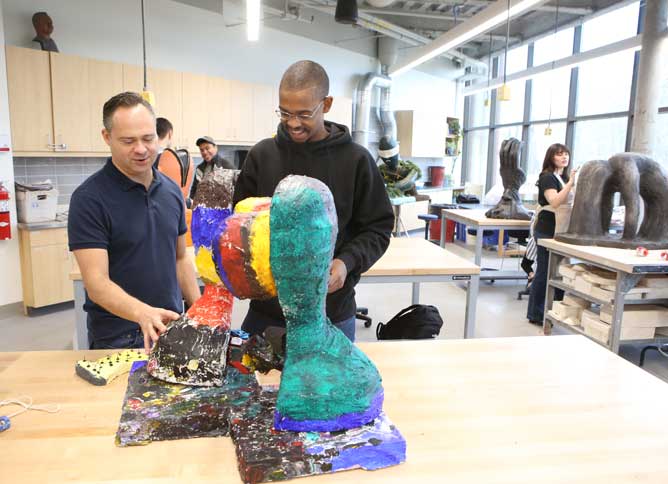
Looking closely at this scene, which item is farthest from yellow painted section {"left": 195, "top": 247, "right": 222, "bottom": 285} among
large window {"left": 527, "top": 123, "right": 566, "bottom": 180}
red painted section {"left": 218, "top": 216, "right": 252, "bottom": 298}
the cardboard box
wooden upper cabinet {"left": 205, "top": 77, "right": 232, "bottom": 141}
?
large window {"left": 527, "top": 123, "right": 566, "bottom": 180}

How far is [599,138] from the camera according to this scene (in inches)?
253

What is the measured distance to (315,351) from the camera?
1.02m

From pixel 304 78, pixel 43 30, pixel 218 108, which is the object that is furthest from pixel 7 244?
pixel 304 78

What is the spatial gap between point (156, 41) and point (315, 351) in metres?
5.36

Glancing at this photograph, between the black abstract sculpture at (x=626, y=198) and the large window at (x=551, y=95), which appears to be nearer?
the black abstract sculpture at (x=626, y=198)

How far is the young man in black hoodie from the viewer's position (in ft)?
4.66

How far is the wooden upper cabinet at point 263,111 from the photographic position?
6.05 metres

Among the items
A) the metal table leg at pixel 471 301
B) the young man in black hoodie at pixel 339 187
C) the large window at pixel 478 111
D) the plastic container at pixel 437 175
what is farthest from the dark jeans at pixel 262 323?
the large window at pixel 478 111

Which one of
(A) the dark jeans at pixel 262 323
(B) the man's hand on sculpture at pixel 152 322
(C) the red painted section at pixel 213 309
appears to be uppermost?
(C) the red painted section at pixel 213 309

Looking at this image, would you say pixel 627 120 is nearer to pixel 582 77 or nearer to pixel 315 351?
pixel 582 77

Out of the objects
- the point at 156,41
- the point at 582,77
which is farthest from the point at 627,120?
the point at 156,41

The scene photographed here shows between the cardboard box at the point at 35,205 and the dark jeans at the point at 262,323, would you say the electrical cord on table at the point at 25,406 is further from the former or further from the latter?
the cardboard box at the point at 35,205

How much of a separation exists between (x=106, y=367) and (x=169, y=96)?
14.6ft

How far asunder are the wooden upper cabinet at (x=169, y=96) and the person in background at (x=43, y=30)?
916 millimetres
